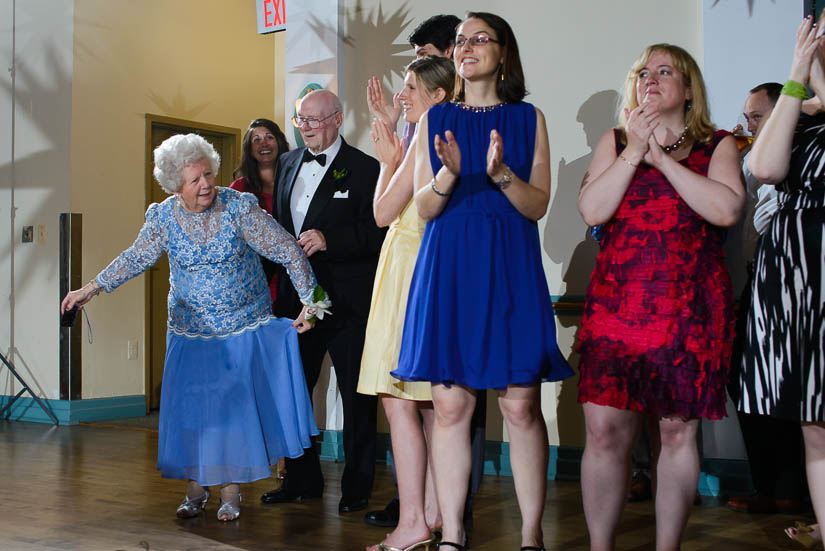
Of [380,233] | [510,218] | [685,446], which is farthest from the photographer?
[380,233]

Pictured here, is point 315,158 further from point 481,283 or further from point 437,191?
point 481,283

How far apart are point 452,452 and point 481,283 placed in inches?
19.3

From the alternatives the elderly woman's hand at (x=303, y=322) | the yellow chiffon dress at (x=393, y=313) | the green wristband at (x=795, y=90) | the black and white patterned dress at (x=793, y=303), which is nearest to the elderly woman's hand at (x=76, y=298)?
the elderly woman's hand at (x=303, y=322)

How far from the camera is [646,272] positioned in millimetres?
2346

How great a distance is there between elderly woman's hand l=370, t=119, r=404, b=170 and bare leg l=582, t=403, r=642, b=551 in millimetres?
1086

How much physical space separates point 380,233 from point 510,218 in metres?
1.23

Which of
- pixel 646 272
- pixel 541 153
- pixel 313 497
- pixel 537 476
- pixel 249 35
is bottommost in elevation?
pixel 313 497

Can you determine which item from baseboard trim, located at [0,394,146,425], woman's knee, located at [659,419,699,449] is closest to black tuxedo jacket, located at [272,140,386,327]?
woman's knee, located at [659,419,699,449]

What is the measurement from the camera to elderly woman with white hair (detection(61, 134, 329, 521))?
3367 millimetres

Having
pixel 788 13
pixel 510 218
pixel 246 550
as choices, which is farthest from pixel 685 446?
pixel 788 13

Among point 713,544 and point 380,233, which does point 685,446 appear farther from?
point 380,233

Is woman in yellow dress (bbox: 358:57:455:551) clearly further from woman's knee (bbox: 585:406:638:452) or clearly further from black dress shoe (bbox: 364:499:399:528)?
woman's knee (bbox: 585:406:638:452)

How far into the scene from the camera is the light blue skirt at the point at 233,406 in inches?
132

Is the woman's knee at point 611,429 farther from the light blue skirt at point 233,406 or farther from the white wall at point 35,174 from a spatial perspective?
the white wall at point 35,174
